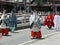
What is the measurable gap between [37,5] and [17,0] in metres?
8.78

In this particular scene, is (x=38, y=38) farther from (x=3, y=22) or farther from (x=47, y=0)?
(x=47, y=0)

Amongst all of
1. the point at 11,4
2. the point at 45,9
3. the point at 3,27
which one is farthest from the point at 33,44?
the point at 45,9

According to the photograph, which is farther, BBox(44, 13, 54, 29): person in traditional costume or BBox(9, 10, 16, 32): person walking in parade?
BBox(44, 13, 54, 29): person in traditional costume

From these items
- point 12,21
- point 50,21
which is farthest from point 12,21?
point 50,21

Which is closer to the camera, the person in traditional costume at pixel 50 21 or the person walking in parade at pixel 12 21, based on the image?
the person walking in parade at pixel 12 21

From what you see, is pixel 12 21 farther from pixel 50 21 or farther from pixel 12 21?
pixel 50 21

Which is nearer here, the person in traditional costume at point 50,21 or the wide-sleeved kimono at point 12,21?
the wide-sleeved kimono at point 12,21

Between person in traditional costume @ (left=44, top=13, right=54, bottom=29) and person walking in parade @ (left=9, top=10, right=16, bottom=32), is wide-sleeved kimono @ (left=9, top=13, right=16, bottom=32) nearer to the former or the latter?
person walking in parade @ (left=9, top=10, right=16, bottom=32)

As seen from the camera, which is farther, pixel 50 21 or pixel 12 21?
pixel 50 21

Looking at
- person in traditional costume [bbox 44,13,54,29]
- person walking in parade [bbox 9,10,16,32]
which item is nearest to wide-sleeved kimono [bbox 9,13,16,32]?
person walking in parade [bbox 9,10,16,32]

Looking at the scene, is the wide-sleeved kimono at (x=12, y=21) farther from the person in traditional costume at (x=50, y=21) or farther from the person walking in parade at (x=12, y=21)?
the person in traditional costume at (x=50, y=21)

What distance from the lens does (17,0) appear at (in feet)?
374

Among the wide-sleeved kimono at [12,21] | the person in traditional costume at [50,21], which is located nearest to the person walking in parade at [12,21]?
the wide-sleeved kimono at [12,21]

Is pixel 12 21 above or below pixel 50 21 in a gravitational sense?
above
